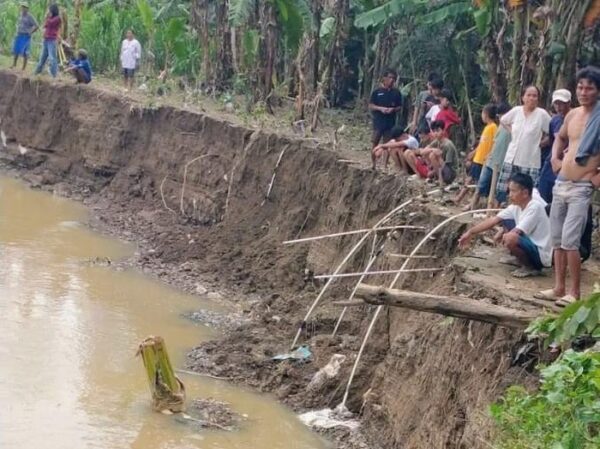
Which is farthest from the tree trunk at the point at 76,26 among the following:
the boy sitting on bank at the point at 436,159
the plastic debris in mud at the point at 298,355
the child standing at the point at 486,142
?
the plastic debris in mud at the point at 298,355

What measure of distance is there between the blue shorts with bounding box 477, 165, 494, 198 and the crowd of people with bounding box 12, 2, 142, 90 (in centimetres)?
1293

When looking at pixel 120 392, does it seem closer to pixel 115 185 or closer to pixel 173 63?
pixel 115 185

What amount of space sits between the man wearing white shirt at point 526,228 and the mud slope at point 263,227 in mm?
689

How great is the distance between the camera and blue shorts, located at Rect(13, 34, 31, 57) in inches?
953

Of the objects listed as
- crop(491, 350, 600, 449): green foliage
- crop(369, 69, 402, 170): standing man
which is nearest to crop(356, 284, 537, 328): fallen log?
crop(491, 350, 600, 449): green foliage

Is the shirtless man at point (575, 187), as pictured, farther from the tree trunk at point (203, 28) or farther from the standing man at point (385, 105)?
the tree trunk at point (203, 28)

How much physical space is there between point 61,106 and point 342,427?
1467cm

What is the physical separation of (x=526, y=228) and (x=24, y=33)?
17460 millimetres

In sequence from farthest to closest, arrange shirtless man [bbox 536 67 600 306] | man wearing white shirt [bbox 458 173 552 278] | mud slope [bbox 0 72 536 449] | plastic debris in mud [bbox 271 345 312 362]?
plastic debris in mud [bbox 271 345 312 362] < man wearing white shirt [bbox 458 173 552 278] < mud slope [bbox 0 72 536 449] < shirtless man [bbox 536 67 600 306]

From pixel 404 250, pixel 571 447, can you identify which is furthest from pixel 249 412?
pixel 571 447

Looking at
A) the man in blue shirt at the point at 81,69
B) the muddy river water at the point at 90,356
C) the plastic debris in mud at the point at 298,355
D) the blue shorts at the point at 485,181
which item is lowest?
the muddy river water at the point at 90,356

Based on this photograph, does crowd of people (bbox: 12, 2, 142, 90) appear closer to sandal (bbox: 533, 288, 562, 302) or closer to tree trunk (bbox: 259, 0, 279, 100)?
tree trunk (bbox: 259, 0, 279, 100)

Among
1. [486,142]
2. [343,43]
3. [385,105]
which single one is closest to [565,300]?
[486,142]

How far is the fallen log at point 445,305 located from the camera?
719cm
